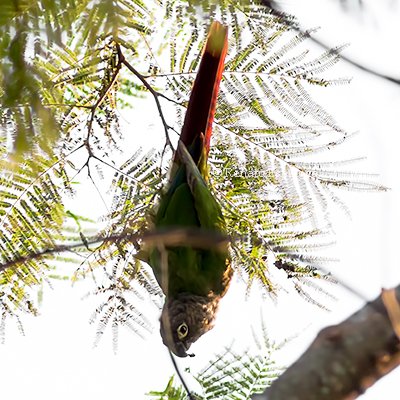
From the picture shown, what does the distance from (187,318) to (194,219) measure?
0.54 m

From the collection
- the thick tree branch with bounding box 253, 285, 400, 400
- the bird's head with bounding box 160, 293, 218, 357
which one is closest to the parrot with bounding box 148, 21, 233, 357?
the bird's head with bounding box 160, 293, 218, 357

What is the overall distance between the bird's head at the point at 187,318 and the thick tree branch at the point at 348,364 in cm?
259

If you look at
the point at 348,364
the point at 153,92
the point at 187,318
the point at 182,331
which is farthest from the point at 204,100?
the point at 348,364

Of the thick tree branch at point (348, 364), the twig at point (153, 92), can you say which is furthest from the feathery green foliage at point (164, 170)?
the thick tree branch at point (348, 364)

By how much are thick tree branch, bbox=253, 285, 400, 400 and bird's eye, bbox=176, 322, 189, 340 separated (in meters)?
3.03

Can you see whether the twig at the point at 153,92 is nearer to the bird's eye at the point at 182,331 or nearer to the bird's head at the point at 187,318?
the bird's head at the point at 187,318

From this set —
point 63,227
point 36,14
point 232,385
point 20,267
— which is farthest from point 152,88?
point 36,14

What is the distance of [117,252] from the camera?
3.76 meters

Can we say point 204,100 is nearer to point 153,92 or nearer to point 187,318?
point 153,92

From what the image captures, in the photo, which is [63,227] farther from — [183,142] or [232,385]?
[232,385]

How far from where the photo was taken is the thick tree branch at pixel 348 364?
4.59 feet

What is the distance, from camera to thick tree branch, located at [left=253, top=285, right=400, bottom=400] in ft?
4.59

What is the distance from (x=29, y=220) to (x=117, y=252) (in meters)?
0.43

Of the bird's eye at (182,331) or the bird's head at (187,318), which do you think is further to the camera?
A: the bird's eye at (182,331)
